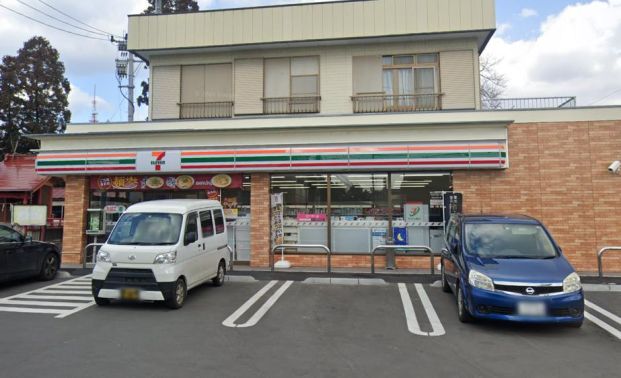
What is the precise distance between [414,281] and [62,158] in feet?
36.3

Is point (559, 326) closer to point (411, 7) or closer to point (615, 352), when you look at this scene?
point (615, 352)

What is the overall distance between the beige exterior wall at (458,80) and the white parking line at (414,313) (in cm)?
660

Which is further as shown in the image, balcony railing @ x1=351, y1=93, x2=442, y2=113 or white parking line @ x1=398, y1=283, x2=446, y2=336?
balcony railing @ x1=351, y1=93, x2=442, y2=113

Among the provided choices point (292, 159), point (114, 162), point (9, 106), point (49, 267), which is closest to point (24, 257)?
point (49, 267)

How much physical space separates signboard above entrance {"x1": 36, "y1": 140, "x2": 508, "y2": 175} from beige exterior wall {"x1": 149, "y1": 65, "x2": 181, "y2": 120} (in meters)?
2.68

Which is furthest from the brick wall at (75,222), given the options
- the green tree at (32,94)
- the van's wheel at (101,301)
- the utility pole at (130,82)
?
the green tree at (32,94)

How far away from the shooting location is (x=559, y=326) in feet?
22.0

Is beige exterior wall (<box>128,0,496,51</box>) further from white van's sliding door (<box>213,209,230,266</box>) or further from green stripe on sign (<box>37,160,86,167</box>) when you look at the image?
white van's sliding door (<box>213,209,230,266</box>)

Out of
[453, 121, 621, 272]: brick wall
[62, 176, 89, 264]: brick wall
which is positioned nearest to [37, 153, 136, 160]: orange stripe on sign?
[62, 176, 89, 264]: brick wall

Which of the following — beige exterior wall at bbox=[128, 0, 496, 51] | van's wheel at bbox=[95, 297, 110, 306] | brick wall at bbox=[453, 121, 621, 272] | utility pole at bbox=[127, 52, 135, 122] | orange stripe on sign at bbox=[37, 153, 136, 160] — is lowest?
van's wheel at bbox=[95, 297, 110, 306]

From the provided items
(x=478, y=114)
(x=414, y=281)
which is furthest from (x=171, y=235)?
(x=478, y=114)

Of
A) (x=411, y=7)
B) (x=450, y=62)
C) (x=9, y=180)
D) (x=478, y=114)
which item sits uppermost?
(x=411, y=7)

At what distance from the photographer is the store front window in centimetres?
1243

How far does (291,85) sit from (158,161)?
5088 mm
